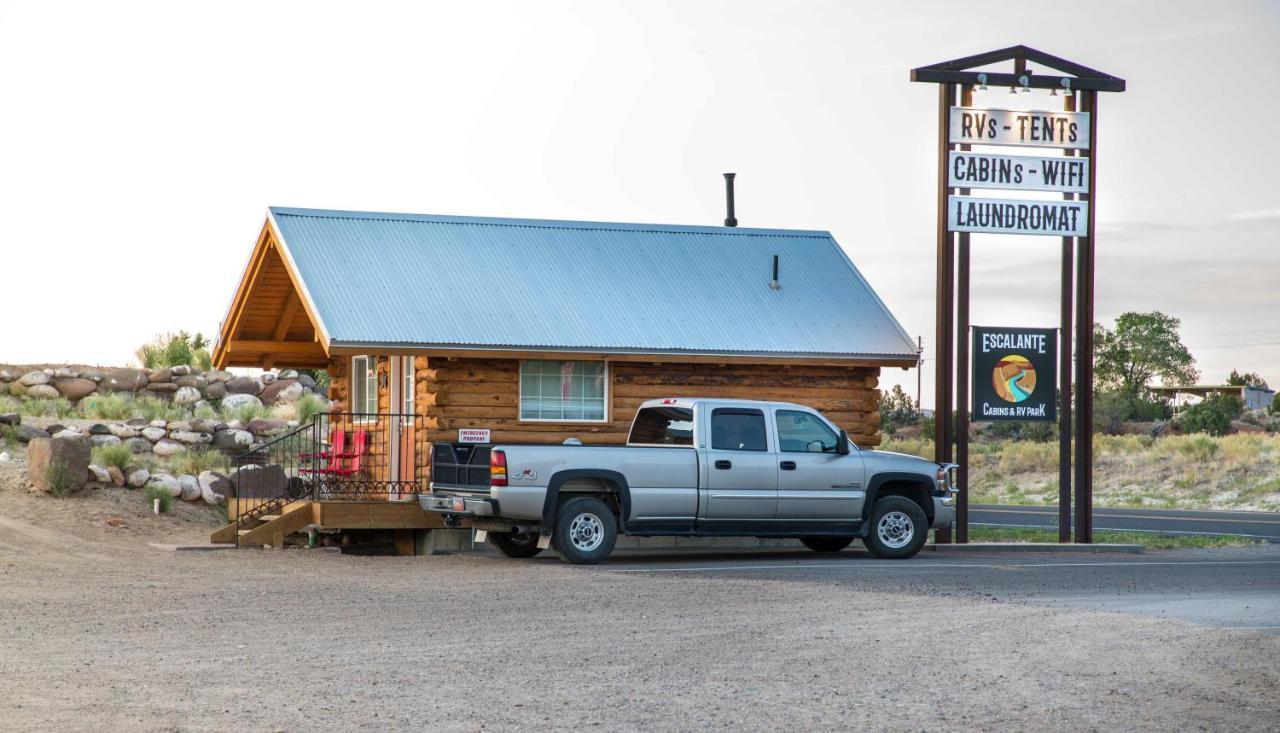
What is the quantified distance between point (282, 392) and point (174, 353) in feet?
12.6

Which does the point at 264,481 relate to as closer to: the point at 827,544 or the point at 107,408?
the point at 107,408

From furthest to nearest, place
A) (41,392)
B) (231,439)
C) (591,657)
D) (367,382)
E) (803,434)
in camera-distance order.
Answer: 1. (41,392)
2. (231,439)
3. (367,382)
4. (803,434)
5. (591,657)

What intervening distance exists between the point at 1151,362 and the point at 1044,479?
122 ft

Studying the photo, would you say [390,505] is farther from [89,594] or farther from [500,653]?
[500,653]

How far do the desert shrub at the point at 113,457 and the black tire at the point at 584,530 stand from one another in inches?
406

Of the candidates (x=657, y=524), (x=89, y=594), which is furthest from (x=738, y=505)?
(x=89, y=594)

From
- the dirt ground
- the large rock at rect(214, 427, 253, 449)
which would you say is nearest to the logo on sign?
the dirt ground

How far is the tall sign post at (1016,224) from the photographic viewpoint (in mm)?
21438

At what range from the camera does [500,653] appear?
10.8m

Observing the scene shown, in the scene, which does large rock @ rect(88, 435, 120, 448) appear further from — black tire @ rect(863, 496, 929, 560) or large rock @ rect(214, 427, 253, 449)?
black tire @ rect(863, 496, 929, 560)

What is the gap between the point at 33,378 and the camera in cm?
3566

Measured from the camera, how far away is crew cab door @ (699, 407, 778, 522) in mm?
18500

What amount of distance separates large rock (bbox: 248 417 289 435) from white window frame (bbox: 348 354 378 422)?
21.5 feet

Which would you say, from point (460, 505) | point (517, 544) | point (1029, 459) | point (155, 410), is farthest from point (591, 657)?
point (1029, 459)
